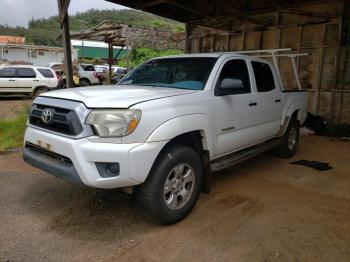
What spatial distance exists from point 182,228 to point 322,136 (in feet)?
22.4

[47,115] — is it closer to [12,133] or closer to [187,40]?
[12,133]

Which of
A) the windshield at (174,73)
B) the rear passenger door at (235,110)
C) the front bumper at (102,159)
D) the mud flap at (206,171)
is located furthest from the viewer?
the windshield at (174,73)

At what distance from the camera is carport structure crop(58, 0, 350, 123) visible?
29.5 ft

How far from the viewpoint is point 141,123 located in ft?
10.2

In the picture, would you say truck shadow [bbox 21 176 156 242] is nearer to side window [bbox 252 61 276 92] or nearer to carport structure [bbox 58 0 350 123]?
side window [bbox 252 61 276 92]

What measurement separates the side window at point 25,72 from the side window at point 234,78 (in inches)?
573

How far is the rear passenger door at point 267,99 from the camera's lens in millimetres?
5125

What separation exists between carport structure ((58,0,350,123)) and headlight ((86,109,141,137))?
6.59m

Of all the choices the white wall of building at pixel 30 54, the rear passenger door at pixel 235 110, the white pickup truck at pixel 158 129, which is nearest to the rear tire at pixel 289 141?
the white pickup truck at pixel 158 129

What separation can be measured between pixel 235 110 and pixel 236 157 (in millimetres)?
676

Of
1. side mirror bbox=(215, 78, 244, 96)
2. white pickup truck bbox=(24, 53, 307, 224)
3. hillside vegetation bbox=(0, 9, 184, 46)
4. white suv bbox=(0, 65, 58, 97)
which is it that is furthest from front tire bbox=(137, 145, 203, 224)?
hillside vegetation bbox=(0, 9, 184, 46)

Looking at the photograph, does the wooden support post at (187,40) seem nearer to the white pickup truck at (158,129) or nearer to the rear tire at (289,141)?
the rear tire at (289,141)

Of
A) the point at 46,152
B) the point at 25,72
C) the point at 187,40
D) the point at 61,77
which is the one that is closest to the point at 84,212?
the point at 46,152

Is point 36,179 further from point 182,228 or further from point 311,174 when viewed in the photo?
Answer: point 311,174
